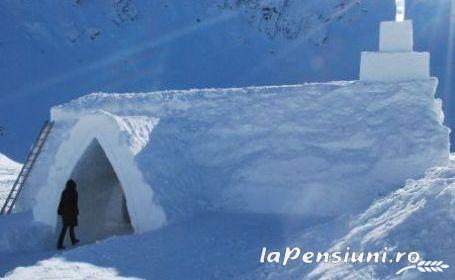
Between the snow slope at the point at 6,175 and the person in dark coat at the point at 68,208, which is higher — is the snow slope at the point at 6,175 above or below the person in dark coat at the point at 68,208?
below

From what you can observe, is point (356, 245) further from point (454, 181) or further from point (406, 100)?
point (406, 100)

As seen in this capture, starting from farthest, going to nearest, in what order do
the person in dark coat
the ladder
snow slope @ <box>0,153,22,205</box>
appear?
snow slope @ <box>0,153,22,205</box>, the ladder, the person in dark coat

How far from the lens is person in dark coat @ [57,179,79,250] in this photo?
35.1 feet

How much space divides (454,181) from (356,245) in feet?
4.24

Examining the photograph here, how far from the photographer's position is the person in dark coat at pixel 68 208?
35.1ft

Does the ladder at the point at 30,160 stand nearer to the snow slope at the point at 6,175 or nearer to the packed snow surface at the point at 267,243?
the snow slope at the point at 6,175

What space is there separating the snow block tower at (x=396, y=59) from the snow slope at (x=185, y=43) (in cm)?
1915

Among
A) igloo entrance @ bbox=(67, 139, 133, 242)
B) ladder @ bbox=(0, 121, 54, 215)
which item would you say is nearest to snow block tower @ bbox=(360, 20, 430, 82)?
igloo entrance @ bbox=(67, 139, 133, 242)

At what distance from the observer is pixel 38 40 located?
A: 31719 mm

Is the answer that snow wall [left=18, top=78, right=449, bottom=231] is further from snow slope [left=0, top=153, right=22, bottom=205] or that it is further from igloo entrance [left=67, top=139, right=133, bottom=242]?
snow slope [left=0, top=153, right=22, bottom=205]

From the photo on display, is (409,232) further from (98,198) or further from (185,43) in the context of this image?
(185,43)

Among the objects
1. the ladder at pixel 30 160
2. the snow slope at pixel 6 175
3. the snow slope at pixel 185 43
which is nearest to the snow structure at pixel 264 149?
the ladder at pixel 30 160

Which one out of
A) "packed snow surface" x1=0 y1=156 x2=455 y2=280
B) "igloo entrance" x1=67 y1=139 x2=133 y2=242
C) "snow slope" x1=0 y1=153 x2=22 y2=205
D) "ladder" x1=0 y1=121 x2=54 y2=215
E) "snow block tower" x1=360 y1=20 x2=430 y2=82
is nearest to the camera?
"packed snow surface" x1=0 y1=156 x2=455 y2=280

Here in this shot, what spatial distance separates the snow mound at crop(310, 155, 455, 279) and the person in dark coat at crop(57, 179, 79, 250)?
16.2 feet
